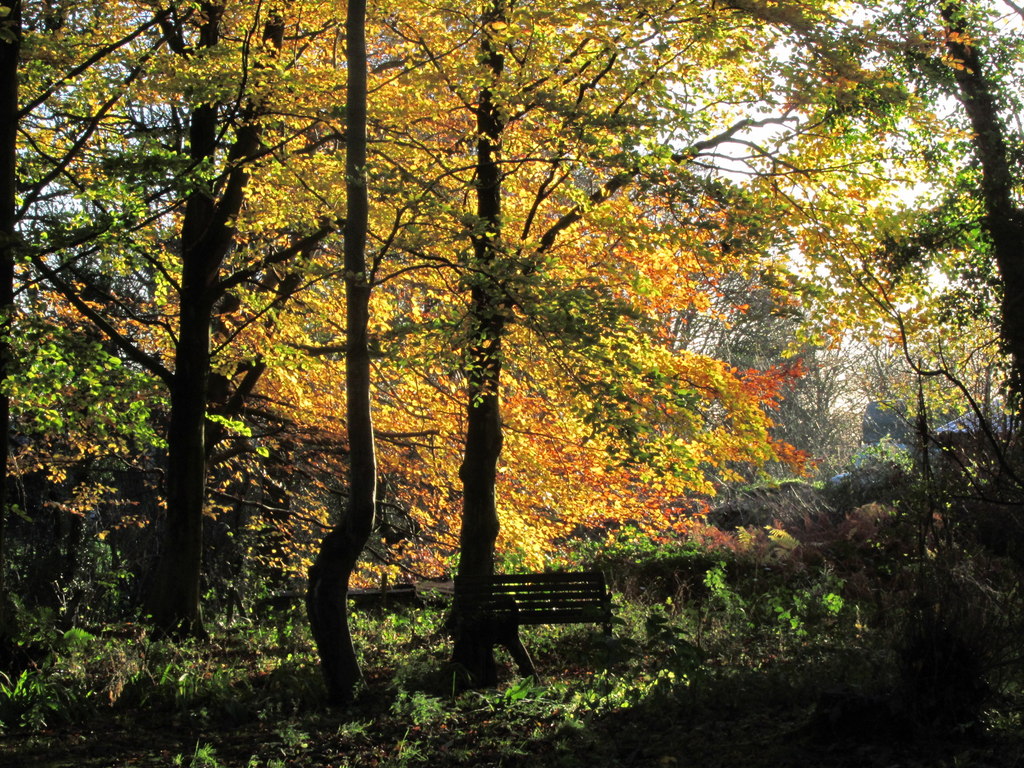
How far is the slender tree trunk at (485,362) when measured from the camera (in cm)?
774

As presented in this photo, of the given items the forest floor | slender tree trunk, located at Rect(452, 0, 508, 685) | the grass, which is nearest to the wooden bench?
slender tree trunk, located at Rect(452, 0, 508, 685)

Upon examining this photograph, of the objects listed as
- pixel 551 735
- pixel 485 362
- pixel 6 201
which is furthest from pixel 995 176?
pixel 6 201

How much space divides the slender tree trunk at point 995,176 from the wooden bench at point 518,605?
13.1 feet

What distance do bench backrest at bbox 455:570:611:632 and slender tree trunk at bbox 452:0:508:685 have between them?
267 mm

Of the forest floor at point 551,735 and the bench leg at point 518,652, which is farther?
the bench leg at point 518,652

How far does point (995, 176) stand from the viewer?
8523 mm

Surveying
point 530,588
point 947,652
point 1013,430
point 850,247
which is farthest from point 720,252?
point 947,652

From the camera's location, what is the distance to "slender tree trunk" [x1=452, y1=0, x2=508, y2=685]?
774 centimetres

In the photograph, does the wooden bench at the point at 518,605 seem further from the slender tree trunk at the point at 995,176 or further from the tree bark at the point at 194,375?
the slender tree trunk at the point at 995,176

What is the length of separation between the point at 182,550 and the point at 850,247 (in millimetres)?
7592

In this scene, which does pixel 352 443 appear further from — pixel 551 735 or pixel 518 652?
pixel 518 652

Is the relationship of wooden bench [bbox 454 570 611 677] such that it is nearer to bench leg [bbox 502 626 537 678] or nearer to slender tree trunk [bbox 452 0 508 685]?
bench leg [bbox 502 626 537 678]

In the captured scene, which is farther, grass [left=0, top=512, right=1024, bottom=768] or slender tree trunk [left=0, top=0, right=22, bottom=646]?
slender tree trunk [left=0, top=0, right=22, bottom=646]

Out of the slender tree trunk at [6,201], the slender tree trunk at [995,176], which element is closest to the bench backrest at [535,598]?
the slender tree trunk at [6,201]
